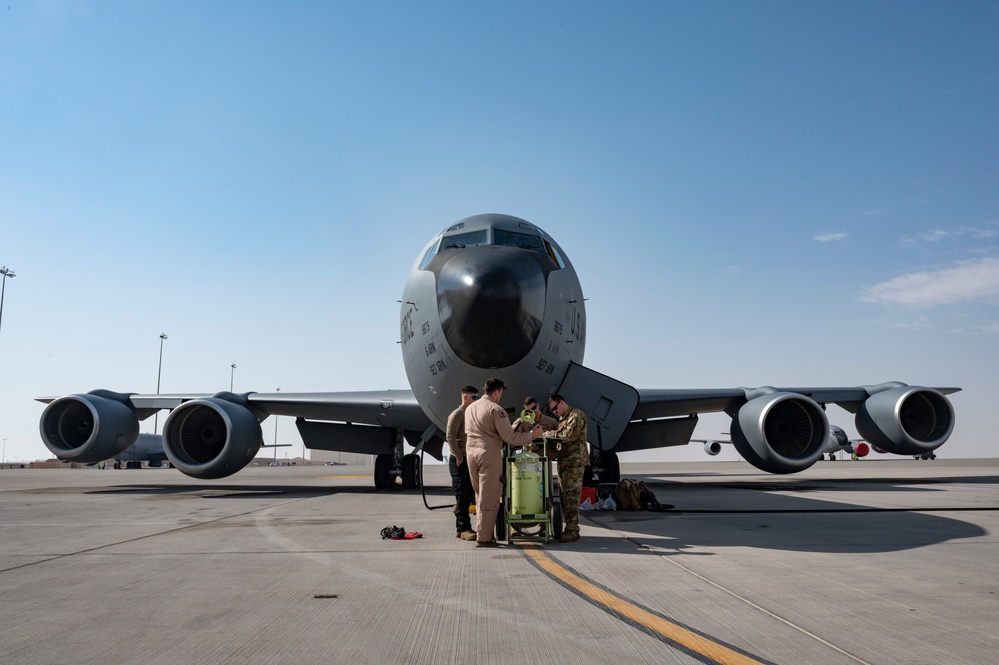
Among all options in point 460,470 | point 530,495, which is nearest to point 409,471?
point 460,470

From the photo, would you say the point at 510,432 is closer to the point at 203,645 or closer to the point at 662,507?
the point at 203,645

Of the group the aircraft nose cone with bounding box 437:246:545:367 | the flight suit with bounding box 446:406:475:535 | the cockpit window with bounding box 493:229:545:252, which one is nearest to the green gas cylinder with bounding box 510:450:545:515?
the flight suit with bounding box 446:406:475:535

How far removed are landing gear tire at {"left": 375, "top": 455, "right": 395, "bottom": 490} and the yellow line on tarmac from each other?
11.4 meters

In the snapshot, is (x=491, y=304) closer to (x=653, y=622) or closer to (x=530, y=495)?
(x=530, y=495)

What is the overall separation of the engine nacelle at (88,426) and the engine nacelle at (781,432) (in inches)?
500

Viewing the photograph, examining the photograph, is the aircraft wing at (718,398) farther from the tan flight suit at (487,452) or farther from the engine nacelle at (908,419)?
the tan flight suit at (487,452)

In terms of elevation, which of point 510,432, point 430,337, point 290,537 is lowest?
point 290,537

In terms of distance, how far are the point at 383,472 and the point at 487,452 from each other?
9967mm

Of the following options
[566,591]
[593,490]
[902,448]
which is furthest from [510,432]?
[902,448]

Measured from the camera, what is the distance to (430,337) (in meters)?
9.18

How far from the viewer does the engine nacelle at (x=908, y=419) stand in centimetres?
1420

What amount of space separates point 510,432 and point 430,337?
3.16 metres

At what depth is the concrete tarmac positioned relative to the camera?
2.96m

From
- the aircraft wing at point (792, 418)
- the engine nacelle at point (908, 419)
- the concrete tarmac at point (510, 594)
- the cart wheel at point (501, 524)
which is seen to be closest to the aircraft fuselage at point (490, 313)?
the concrete tarmac at point (510, 594)
